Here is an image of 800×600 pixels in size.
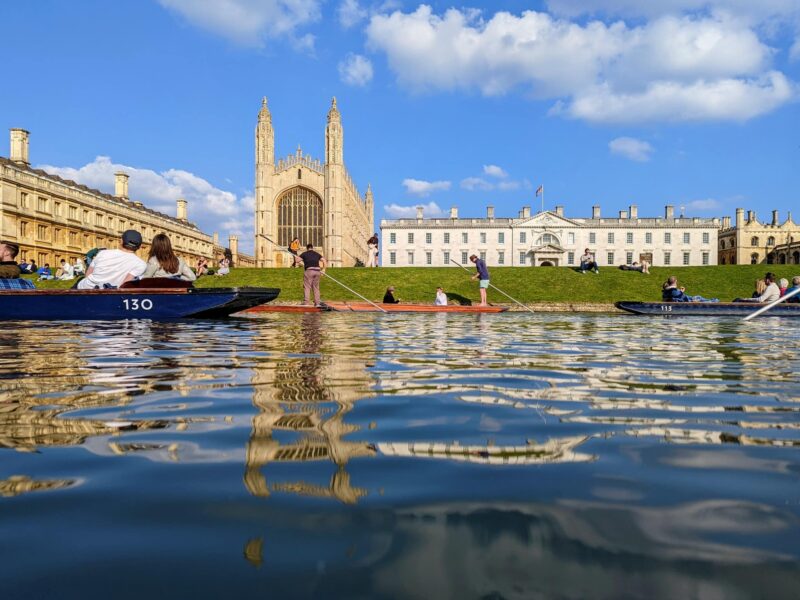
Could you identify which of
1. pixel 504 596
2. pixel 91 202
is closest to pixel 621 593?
pixel 504 596

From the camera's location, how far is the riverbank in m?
28.0

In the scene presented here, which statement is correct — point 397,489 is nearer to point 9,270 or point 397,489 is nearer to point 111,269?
point 111,269

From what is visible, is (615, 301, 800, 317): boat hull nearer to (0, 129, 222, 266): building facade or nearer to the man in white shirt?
the man in white shirt

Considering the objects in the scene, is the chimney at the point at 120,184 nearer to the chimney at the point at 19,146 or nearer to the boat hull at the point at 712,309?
the chimney at the point at 19,146

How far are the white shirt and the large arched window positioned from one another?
5631cm

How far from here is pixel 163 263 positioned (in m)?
11.7

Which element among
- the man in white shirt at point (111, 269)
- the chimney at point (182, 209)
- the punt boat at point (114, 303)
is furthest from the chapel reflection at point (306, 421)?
the chimney at point (182, 209)

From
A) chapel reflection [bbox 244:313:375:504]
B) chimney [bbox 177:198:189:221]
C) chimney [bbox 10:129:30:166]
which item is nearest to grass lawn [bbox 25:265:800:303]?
chapel reflection [bbox 244:313:375:504]

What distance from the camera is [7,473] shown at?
1909 mm

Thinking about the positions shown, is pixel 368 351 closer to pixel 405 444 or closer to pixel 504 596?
pixel 405 444

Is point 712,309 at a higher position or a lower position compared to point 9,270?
lower

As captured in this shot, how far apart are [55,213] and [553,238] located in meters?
58.2

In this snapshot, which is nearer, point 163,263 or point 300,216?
point 163,263

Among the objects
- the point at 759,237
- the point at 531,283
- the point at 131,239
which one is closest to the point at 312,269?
the point at 131,239
